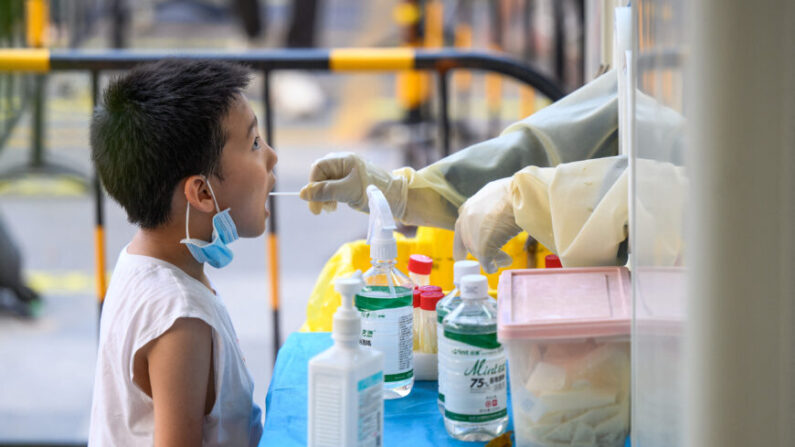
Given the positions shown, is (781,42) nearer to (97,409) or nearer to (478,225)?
(478,225)

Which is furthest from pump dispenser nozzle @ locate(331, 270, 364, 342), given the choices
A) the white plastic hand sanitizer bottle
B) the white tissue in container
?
the white tissue in container

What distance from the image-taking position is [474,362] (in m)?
0.95

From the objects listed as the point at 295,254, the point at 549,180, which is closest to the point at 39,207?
the point at 295,254

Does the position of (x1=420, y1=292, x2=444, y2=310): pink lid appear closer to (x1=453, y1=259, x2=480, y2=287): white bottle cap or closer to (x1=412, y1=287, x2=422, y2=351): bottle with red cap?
(x1=412, y1=287, x2=422, y2=351): bottle with red cap

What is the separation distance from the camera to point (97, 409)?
121cm

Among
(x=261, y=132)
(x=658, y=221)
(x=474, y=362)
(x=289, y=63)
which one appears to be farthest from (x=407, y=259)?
(x=261, y=132)

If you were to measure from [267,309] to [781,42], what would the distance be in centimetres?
365

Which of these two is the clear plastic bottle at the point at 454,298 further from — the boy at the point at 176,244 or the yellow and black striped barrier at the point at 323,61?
the yellow and black striped barrier at the point at 323,61

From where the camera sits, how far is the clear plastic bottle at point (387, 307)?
1.05 m

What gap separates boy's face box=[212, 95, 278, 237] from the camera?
4.13 ft

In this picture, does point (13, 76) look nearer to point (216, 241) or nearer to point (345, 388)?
point (216, 241)

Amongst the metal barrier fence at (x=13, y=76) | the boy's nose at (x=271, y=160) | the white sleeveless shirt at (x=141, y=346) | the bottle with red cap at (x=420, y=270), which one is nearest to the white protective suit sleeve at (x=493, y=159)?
the boy's nose at (x=271, y=160)

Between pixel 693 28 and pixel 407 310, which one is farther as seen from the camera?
pixel 407 310

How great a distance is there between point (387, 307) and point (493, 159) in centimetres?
53
